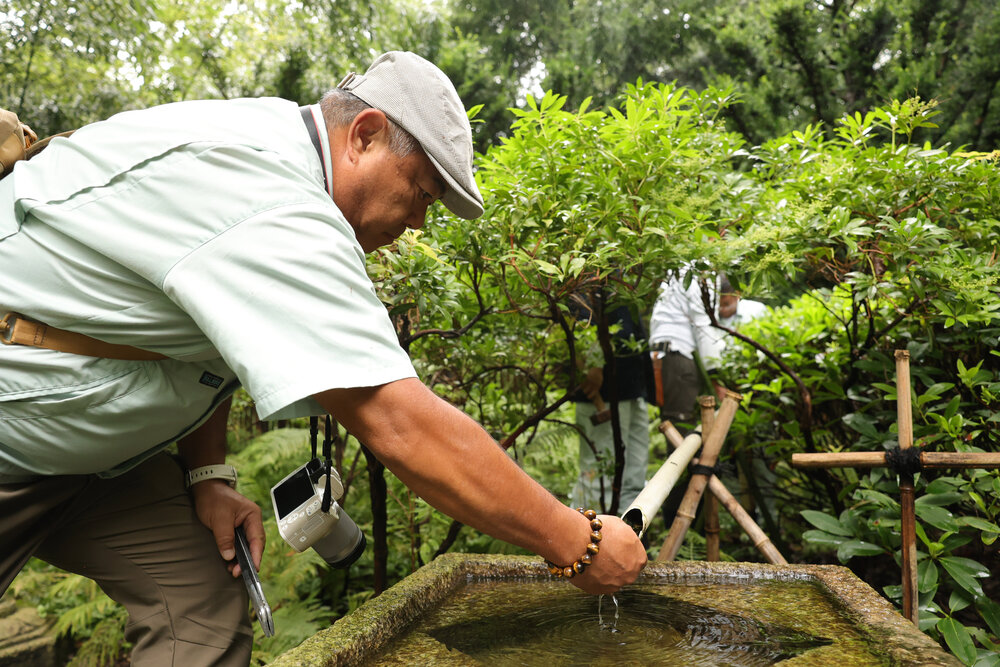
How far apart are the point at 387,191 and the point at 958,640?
1996mm

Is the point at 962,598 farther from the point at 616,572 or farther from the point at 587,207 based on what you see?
the point at 587,207

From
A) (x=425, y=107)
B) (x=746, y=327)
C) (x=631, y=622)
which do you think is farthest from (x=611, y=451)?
(x=425, y=107)

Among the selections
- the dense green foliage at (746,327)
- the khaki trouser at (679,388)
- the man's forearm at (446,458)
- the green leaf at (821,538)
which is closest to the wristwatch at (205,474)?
the dense green foliage at (746,327)

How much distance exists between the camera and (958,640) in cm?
200

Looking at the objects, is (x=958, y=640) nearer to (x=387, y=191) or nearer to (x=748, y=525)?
(x=748, y=525)

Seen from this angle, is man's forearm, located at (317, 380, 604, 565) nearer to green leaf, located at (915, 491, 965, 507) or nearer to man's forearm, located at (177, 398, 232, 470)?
man's forearm, located at (177, 398, 232, 470)

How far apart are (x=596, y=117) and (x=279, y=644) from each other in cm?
261

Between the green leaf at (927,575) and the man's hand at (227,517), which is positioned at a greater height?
the man's hand at (227,517)

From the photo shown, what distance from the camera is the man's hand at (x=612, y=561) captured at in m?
1.45

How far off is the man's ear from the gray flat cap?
0.02 meters

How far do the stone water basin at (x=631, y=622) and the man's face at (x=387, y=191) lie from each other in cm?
91

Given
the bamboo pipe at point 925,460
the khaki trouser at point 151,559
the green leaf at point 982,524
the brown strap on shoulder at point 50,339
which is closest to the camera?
the brown strap on shoulder at point 50,339

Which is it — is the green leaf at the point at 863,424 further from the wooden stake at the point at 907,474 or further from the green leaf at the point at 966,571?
the green leaf at the point at 966,571

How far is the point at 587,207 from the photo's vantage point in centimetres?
242
